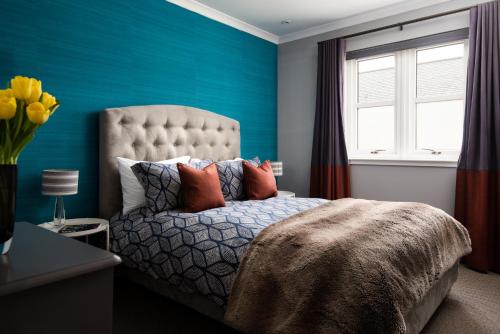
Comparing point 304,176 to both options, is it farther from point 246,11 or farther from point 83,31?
point 83,31

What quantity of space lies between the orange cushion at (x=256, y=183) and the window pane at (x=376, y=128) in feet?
5.19

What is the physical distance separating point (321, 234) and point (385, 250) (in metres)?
0.32

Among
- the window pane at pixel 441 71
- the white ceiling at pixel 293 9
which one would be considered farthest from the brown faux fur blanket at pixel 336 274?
the white ceiling at pixel 293 9

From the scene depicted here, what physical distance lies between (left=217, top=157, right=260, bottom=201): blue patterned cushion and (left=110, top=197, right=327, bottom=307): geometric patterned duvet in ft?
1.31

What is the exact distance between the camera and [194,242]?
6.84 feet

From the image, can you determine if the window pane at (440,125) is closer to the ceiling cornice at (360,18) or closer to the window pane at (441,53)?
the window pane at (441,53)

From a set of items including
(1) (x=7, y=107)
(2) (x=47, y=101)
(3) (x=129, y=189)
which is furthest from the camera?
(3) (x=129, y=189)

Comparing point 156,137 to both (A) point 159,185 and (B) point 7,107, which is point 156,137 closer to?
(A) point 159,185

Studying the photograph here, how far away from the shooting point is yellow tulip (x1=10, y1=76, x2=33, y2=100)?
95 centimetres

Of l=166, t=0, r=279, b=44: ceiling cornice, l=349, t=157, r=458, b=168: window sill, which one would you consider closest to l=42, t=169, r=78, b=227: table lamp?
l=166, t=0, r=279, b=44: ceiling cornice

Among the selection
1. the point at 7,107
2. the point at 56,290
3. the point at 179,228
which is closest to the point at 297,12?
the point at 179,228

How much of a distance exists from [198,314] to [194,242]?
61 centimetres

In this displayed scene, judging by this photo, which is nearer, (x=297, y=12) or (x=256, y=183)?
(x=256, y=183)

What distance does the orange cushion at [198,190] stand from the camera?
8.43 feet
